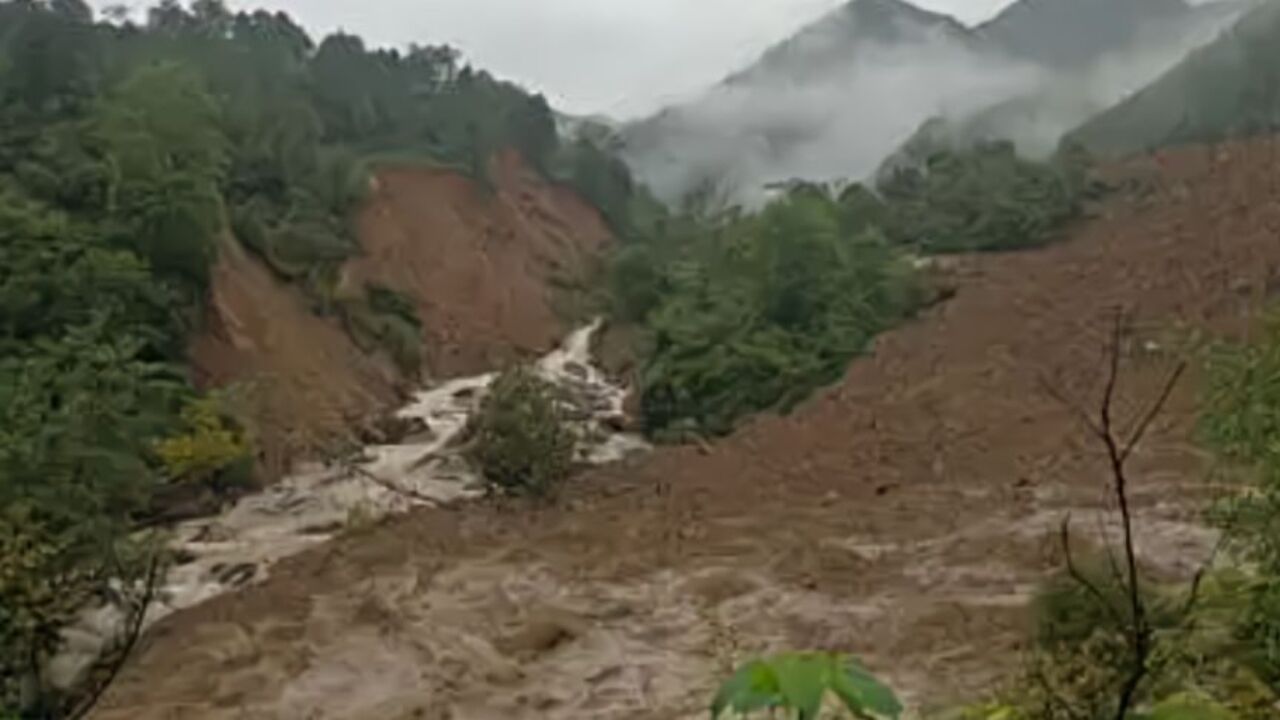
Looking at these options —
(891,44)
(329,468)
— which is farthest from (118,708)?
(891,44)

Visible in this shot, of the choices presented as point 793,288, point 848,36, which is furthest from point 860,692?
point 848,36

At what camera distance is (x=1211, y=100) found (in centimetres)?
5022

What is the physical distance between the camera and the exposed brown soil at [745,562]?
1248 centimetres

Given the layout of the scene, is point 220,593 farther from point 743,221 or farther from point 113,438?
point 743,221

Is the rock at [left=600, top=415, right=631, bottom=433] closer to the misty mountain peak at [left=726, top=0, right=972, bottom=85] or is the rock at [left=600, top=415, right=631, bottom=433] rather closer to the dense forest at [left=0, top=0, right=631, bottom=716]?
the dense forest at [left=0, top=0, right=631, bottom=716]

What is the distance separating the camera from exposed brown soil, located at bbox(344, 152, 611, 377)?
4056 cm

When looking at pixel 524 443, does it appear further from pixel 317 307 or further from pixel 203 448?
pixel 317 307

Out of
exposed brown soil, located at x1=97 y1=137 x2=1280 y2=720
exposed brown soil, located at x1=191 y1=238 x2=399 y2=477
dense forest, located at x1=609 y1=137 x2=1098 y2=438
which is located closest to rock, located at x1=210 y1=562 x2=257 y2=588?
exposed brown soil, located at x1=97 y1=137 x2=1280 y2=720

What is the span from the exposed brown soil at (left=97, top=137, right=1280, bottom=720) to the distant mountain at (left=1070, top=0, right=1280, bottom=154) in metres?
21.9

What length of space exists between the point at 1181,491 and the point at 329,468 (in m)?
14.2

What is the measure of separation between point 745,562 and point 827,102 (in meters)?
97.2

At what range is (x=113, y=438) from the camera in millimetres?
18438

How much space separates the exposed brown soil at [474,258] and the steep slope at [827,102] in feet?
104

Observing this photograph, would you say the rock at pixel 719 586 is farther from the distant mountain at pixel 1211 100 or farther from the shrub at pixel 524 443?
the distant mountain at pixel 1211 100
